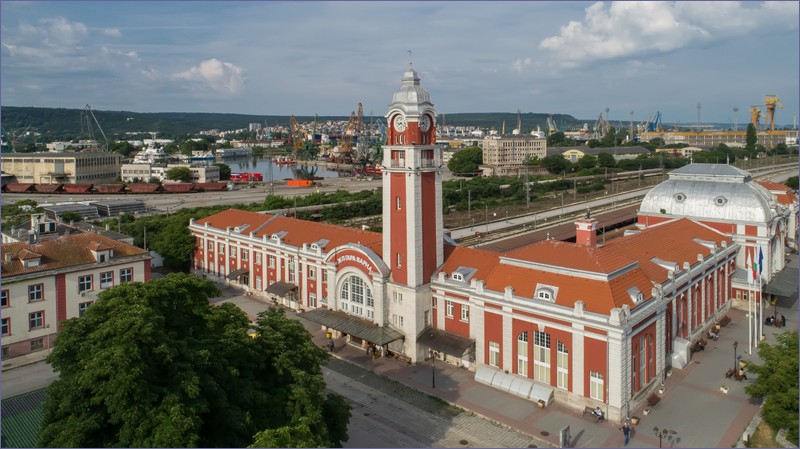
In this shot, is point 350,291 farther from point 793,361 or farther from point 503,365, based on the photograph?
point 793,361

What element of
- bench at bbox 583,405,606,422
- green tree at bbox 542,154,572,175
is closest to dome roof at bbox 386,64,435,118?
bench at bbox 583,405,606,422

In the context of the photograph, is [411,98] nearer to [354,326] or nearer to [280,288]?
[354,326]

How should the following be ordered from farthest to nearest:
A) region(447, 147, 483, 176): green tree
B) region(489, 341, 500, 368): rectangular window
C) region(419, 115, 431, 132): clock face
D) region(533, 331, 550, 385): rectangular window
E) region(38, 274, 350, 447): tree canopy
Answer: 1. region(447, 147, 483, 176): green tree
2. region(419, 115, 431, 132): clock face
3. region(489, 341, 500, 368): rectangular window
4. region(533, 331, 550, 385): rectangular window
5. region(38, 274, 350, 447): tree canopy

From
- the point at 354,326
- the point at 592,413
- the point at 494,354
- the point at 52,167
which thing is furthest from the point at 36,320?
the point at 52,167

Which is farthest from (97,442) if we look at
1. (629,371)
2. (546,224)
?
(546,224)

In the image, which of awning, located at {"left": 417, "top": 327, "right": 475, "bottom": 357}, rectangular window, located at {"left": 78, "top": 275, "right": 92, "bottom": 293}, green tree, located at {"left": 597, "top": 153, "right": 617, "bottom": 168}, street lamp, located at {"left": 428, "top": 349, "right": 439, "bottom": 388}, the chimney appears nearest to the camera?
street lamp, located at {"left": 428, "top": 349, "right": 439, "bottom": 388}

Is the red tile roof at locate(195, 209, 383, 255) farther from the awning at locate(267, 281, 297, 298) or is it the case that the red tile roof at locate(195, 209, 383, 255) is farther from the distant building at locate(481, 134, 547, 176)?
the distant building at locate(481, 134, 547, 176)
